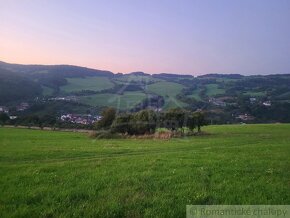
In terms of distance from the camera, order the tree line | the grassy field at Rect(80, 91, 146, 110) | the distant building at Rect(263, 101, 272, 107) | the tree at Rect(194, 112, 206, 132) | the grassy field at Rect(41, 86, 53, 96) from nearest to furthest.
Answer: the tree line, the tree at Rect(194, 112, 206, 132), the grassy field at Rect(80, 91, 146, 110), the distant building at Rect(263, 101, 272, 107), the grassy field at Rect(41, 86, 53, 96)

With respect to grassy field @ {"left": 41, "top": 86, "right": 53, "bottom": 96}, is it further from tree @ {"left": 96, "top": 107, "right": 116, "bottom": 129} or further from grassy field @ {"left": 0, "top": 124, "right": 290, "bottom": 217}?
grassy field @ {"left": 0, "top": 124, "right": 290, "bottom": 217}

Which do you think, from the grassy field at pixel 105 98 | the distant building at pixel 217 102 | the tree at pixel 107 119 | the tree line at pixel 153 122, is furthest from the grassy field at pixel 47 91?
the tree line at pixel 153 122

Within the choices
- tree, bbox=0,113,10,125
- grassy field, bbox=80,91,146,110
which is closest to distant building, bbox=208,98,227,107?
grassy field, bbox=80,91,146,110

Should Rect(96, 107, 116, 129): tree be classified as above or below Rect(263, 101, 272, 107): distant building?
below

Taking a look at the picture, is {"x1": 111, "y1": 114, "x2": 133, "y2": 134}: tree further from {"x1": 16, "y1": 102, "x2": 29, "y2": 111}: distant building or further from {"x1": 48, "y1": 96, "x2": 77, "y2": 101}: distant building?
{"x1": 48, "y1": 96, "x2": 77, "y2": 101}: distant building

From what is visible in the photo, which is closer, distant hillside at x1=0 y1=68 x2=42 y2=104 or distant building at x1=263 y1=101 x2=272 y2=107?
distant building at x1=263 y1=101 x2=272 y2=107

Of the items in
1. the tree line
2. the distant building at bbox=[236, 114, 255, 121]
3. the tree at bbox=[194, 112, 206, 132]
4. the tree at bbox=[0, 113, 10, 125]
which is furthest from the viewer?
the distant building at bbox=[236, 114, 255, 121]

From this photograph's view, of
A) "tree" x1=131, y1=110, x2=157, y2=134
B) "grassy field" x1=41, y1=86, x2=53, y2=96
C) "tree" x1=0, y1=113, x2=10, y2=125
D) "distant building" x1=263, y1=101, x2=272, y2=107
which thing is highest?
"grassy field" x1=41, y1=86, x2=53, y2=96

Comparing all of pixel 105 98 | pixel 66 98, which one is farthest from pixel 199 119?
pixel 66 98

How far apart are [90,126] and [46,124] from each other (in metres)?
14.2

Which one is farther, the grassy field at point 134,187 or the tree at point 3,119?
the tree at point 3,119

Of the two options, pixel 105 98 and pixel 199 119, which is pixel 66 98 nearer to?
pixel 105 98

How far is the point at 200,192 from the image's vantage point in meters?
14.9

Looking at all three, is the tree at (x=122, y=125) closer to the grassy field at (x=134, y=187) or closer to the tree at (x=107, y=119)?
the tree at (x=107, y=119)
